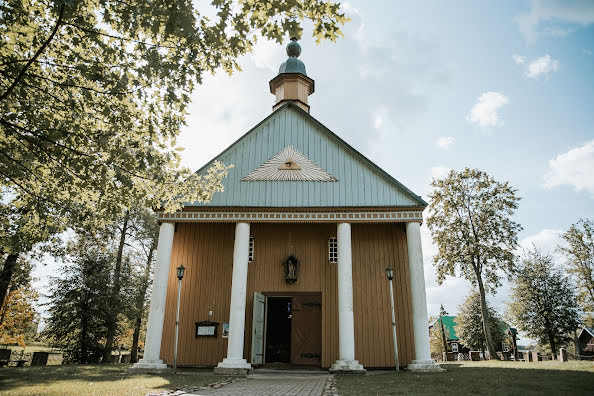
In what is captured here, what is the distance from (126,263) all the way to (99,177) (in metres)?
18.8

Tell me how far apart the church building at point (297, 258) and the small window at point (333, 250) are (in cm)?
4

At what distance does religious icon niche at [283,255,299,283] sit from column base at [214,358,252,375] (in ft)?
11.7

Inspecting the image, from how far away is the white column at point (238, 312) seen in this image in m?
12.5

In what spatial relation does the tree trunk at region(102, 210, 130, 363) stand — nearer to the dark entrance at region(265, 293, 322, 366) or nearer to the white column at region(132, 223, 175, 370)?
the white column at region(132, 223, 175, 370)

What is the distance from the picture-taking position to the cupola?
19.7 meters

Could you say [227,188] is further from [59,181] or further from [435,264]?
[435,264]

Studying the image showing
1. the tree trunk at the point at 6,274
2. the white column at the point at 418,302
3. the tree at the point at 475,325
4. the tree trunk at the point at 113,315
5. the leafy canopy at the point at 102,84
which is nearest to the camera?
the leafy canopy at the point at 102,84

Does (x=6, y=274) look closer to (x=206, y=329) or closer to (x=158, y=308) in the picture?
(x=158, y=308)

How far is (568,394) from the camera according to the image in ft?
21.0

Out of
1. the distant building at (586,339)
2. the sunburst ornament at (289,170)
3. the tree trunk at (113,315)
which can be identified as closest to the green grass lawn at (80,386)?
the sunburst ornament at (289,170)

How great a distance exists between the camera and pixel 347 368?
12.4 meters

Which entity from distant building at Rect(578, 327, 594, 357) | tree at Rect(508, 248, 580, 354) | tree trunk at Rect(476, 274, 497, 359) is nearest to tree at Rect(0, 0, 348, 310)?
tree trunk at Rect(476, 274, 497, 359)

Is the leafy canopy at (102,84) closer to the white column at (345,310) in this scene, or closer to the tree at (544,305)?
the white column at (345,310)

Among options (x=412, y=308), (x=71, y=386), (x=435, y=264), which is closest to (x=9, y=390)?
(x=71, y=386)
